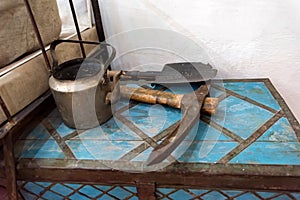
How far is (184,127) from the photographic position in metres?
0.59

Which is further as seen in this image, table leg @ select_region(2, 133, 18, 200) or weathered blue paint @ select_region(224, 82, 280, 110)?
weathered blue paint @ select_region(224, 82, 280, 110)

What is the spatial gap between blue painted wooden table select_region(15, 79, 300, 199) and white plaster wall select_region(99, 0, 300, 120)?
206mm

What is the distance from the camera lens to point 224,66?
0.94 metres

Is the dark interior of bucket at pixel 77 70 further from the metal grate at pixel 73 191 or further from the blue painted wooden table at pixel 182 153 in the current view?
the metal grate at pixel 73 191

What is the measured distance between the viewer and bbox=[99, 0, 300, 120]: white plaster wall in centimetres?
85

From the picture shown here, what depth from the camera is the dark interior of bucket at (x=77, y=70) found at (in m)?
0.66

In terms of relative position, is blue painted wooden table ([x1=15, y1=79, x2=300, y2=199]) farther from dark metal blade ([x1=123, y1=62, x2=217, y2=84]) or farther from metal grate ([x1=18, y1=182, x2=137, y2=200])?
dark metal blade ([x1=123, y1=62, x2=217, y2=84])

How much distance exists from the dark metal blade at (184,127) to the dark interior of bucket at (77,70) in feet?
0.78

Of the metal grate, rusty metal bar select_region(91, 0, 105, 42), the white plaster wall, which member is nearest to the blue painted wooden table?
the metal grate

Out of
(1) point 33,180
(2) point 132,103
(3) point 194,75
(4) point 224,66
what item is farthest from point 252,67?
(1) point 33,180

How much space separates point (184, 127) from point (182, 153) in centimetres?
6

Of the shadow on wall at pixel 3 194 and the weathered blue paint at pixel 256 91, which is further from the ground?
the weathered blue paint at pixel 256 91

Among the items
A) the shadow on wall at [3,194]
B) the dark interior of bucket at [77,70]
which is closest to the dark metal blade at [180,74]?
the dark interior of bucket at [77,70]

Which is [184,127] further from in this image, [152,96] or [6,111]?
[6,111]
